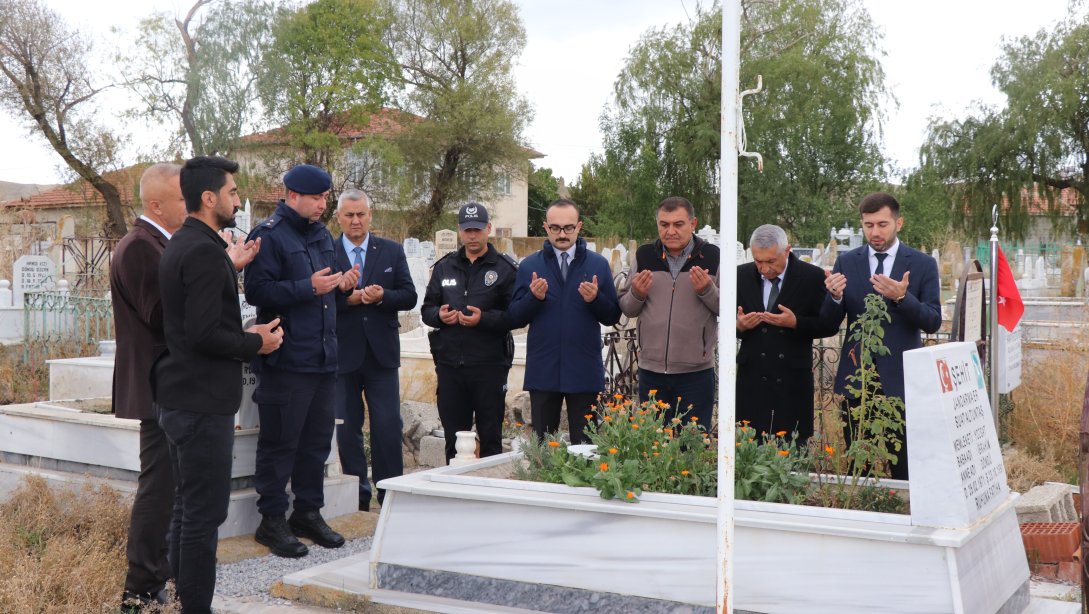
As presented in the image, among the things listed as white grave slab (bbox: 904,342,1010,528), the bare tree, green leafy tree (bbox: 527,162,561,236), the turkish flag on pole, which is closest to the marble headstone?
white grave slab (bbox: 904,342,1010,528)

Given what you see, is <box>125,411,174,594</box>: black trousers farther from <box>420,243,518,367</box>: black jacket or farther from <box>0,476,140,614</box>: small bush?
<box>420,243,518,367</box>: black jacket

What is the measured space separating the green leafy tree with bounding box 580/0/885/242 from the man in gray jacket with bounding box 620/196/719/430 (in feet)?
90.5

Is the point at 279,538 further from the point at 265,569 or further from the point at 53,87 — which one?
the point at 53,87

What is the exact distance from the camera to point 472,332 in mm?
6297

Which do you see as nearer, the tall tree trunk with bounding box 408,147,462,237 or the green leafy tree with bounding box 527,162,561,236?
the tall tree trunk with bounding box 408,147,462,237

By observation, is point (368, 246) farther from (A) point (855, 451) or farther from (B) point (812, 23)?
(B) point (812, 23)

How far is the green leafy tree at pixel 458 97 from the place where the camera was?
40281 millimetres

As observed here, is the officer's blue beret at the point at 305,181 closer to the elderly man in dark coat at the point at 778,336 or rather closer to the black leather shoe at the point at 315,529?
the black leather shoe at the point at 315,529

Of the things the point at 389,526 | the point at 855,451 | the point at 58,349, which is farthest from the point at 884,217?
the point at 58,349

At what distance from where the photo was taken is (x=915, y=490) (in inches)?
149

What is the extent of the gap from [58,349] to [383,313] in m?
8.77

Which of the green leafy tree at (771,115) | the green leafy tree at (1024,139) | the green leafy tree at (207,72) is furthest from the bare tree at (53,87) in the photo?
the green leafy tree at (1024,139)

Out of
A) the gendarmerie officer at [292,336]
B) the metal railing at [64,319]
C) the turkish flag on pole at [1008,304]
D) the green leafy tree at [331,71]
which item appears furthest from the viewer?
the green leafy tree at [331,71]

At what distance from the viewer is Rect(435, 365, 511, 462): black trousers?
6324 millimetres
